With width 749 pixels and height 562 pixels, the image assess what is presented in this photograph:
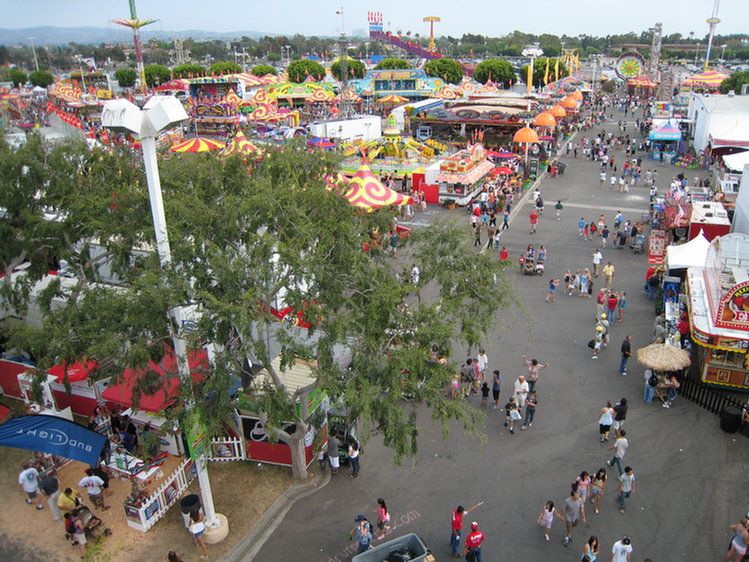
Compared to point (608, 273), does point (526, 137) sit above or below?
above

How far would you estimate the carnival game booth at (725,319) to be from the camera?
12.5 meters

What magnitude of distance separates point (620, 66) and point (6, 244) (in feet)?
248

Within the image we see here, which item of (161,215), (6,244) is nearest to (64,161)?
(6,244)

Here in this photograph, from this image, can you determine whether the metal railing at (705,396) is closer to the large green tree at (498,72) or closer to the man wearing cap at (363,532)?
the man wearing cap at (363,532)

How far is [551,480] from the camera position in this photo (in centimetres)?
1054

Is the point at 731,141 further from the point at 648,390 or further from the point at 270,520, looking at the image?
the point at 270,520

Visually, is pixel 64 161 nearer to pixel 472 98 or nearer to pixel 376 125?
pixel 376 125

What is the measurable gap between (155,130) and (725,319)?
12.3 m

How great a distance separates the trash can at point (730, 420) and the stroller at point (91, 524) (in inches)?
475

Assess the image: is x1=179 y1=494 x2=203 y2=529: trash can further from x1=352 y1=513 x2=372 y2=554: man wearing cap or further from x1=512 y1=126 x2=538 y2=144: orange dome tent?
x1=512 y1=126 x2=538 y2=144: orange dome tent

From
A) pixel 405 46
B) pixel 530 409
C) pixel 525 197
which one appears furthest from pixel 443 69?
pixel 530 409

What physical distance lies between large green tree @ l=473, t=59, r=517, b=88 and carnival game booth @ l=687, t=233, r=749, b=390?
63.6 metres

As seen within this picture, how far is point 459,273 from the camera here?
933 centimetres

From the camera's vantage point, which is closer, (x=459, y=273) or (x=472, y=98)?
(x=459, y=273)
